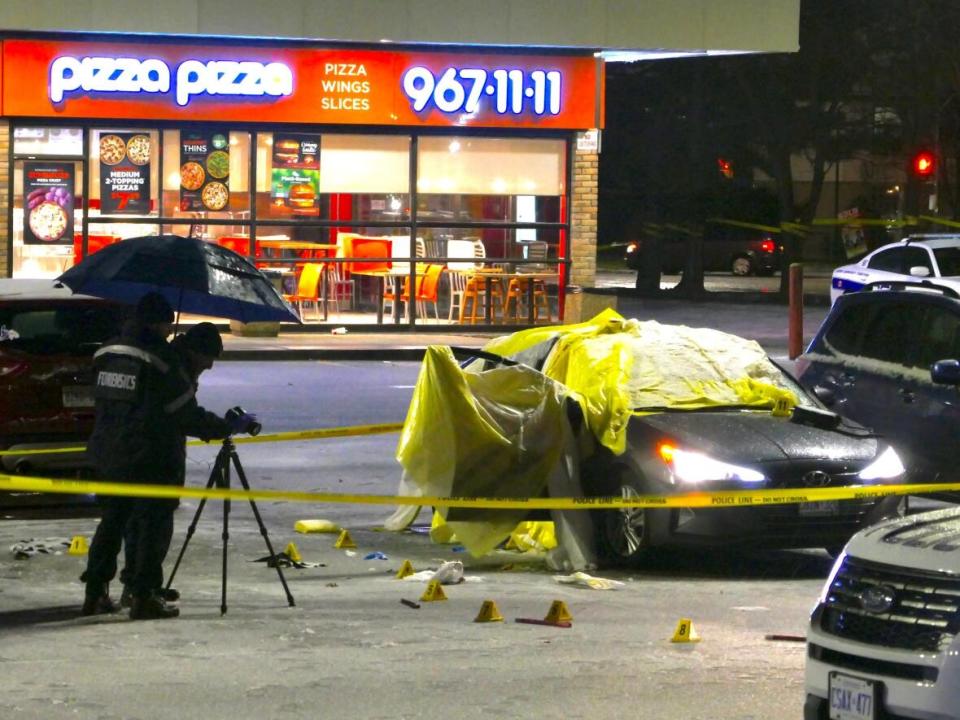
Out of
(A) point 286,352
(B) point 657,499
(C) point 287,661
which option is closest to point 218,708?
(C) point 287,661

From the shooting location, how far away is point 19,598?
908cm

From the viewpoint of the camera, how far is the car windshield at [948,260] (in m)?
23.7

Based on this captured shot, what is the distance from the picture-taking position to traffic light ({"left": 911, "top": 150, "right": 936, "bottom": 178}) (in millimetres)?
35875

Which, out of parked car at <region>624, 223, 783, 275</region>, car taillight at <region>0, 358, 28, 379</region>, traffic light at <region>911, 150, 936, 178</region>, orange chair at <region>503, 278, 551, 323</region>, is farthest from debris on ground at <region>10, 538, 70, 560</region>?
parked car at <region>624, 223, 783, 275</region>

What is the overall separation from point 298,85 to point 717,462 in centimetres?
1767

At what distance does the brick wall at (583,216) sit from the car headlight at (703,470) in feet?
59.2

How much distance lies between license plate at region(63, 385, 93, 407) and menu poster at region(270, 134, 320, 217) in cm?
1512

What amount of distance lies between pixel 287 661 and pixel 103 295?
3.12m

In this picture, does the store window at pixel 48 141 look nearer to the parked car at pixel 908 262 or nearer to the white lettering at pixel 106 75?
the white lettering at pixel 106 75

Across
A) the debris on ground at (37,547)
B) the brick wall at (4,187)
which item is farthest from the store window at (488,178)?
the debris on ground at (37,547)

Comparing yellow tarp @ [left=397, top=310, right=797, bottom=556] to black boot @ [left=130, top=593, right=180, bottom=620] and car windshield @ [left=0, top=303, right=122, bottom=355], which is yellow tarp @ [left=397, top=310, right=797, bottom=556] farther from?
car windshield @ [left=0, top=303, right=122, bottom=355]

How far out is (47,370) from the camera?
11680 mm

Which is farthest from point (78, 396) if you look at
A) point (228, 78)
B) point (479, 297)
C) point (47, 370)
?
point (479, 297)

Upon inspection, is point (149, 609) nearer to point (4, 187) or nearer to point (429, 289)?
point (4, 187)
